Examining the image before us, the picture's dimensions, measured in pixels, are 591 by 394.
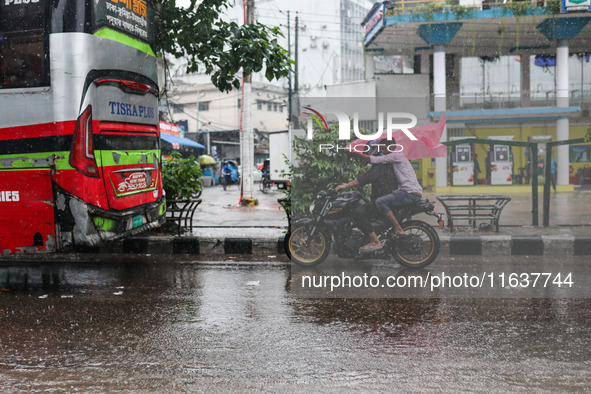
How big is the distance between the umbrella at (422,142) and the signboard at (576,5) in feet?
54.1

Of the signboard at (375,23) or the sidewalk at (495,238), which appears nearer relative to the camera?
the sidewalk at (495,238)

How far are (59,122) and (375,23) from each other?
1729cm

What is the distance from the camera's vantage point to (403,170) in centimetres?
525

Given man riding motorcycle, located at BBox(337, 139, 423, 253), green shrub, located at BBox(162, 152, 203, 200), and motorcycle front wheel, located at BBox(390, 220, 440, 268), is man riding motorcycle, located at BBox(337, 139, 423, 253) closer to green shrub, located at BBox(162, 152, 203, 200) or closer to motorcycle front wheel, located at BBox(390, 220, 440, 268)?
motorcycle front wheel, located at BBox(390, 220, 440, 268)

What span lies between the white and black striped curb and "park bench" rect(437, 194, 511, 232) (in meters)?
0.48

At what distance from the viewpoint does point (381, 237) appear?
602 centimetres

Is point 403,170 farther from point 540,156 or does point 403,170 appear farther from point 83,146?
point 83,146

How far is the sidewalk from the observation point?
669 centimetres

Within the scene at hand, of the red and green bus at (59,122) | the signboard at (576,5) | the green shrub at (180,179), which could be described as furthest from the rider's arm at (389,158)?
the signboard at (576,5)

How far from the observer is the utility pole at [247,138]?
15414mm

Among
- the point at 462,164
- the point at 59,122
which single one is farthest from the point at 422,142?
the point at 59,122

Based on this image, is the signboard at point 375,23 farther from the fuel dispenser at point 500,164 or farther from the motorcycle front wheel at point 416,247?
the motorcycle front wheel at point 416,247

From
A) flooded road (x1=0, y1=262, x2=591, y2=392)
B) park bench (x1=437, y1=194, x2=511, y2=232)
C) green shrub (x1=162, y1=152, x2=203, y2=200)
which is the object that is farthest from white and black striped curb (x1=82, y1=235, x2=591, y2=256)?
flooded road (x1=0, y1=262, x2=591, y2=392)

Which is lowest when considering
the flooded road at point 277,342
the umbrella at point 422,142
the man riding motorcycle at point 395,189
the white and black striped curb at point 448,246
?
the flooded road at point 277,342
